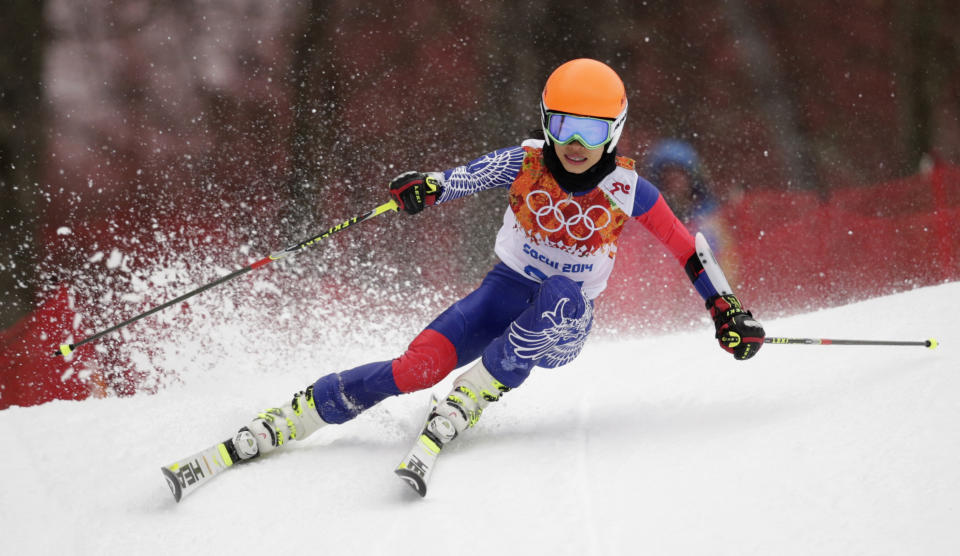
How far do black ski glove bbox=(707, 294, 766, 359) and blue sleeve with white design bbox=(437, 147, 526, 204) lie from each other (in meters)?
0.70

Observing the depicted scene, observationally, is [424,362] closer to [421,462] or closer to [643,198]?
[421,462]

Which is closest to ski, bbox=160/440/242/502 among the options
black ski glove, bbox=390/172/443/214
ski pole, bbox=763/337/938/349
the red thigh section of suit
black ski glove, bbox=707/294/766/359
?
the red thigh section of suit

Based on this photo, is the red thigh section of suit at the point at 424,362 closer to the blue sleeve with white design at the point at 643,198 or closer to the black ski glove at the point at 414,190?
the black ski glove at the point at 414,190

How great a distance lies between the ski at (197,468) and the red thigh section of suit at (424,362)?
0.47m

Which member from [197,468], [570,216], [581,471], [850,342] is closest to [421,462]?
[581,471]

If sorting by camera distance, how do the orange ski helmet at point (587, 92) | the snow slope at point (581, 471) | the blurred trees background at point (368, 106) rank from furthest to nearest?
the blurred trees background at point (368, 106) → the orange ski helmet at point (587, 92) → the snow slope at point (581, 471)

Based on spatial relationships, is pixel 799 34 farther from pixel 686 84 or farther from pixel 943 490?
pixel 943 490

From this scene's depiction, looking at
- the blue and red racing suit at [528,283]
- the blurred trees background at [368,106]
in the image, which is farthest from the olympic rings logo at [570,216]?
the blurred trees background at [368,106]

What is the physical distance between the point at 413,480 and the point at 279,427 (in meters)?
0.52

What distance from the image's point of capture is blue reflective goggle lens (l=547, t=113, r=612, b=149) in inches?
75.1

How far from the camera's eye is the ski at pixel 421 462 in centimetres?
164

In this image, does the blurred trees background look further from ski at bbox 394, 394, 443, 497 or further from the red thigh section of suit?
ski at bbox 394, 394, 443, 497

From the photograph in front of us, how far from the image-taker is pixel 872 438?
4.93 feet

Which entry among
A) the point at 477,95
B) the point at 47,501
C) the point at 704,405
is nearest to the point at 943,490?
the point at 704,405
